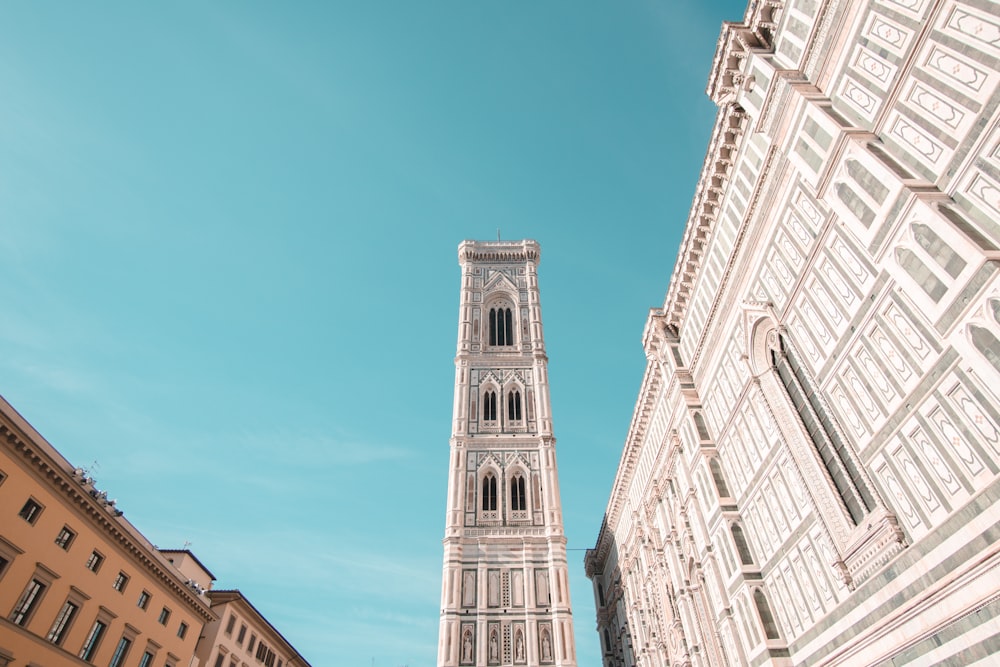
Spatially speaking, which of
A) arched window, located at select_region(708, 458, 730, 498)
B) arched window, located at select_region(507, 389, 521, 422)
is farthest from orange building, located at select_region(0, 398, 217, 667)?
arched window, located at select_region(507, 389, 521, 422)

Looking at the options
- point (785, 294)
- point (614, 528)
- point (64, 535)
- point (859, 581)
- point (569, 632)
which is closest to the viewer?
point (859, 581)

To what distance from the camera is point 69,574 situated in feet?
64.3

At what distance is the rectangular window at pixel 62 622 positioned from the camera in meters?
18.9

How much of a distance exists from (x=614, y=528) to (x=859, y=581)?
27944 millimetres

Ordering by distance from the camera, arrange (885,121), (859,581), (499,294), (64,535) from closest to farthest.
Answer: (885,121) → (859,581) → (64,535) → (499,294)

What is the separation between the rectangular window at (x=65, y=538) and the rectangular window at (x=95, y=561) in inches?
47.9

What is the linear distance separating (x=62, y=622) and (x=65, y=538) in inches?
103

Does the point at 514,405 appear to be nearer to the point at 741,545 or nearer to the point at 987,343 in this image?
the point at 741,545

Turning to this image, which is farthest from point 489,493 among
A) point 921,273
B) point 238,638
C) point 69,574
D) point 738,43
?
point 921,273

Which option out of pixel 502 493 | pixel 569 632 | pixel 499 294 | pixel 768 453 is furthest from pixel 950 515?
pixel 499 294

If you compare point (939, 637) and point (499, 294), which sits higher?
point (499, 294)

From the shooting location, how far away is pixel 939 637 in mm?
10445

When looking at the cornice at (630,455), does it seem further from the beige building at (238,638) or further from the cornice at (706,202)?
the beige building at (238,638)

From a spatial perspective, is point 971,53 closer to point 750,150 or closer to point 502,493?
point 750,150
